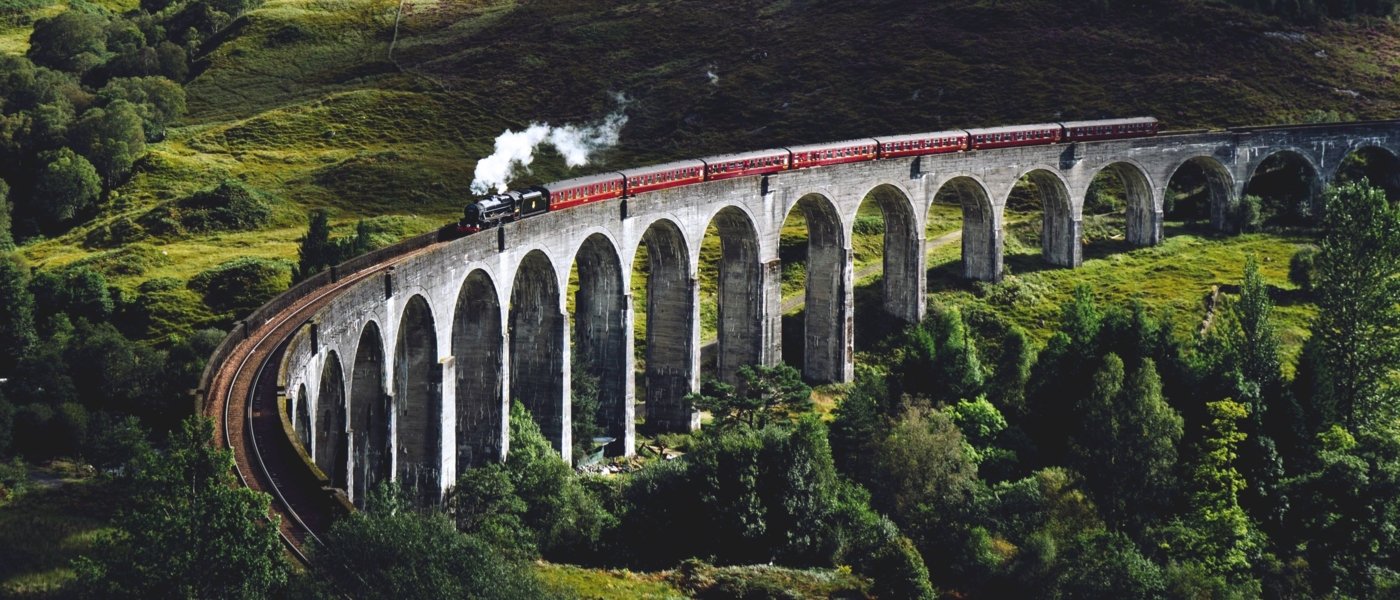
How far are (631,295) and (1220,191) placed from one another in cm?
5457

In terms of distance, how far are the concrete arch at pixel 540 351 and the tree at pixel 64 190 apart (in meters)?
59.2

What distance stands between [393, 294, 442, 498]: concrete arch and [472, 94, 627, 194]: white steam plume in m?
60.4

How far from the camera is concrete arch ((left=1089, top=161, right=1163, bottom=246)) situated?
111 meters

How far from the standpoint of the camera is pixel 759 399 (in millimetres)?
81312

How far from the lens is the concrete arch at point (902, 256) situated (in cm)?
9775

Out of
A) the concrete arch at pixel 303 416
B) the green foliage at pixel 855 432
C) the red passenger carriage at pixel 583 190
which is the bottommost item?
the green foliage at pixel 855 432

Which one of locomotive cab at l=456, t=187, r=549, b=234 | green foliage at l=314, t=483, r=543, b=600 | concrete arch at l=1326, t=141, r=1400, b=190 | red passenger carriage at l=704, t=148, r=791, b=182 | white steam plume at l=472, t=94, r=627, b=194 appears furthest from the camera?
white steam plume at l=472, t=94, r=627, b=194

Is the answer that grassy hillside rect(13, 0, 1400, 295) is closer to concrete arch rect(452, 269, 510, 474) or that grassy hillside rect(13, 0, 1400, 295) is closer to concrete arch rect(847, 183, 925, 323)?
concrete arch rect(847, 183, 925, 323)

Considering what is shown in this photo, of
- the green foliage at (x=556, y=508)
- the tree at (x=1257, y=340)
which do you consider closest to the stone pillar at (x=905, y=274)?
the tree at (x=1257, y=340)

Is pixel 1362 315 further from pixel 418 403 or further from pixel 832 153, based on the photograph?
pixel 418 403

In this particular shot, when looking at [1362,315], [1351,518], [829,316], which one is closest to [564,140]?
[829,316]

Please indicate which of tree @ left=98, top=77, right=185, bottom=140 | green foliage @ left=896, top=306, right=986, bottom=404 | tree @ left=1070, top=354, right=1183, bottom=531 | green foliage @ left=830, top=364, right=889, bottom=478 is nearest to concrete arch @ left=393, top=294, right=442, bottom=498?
green foliage @ left=830, top=364, right=889, bottom=478

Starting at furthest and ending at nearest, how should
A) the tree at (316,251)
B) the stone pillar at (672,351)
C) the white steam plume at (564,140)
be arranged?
the white steam plume at (564,140) → the tree at (316,251) → the stone pillar at (672,351)

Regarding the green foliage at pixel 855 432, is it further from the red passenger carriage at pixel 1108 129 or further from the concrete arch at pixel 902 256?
the red passenger carriage at pixel 1108 129
